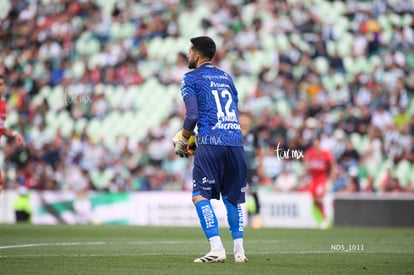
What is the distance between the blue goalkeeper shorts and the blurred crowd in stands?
12.0 metres

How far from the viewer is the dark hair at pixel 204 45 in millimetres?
9875

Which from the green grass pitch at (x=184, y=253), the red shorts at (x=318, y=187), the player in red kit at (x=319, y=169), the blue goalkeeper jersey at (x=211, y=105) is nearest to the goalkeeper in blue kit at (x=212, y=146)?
the blue goalkeeper jersey at (x=211, y=105)

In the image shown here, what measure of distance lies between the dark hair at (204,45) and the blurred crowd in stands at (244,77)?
1209cm

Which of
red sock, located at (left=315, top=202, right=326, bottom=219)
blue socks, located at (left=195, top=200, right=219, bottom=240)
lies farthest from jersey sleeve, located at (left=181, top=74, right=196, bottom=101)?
red sock, located at (left=315, top=202, right=326, bottom=219)

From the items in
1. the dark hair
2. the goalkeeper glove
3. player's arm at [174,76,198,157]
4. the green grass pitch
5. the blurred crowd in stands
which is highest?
the blurred crowd in stands

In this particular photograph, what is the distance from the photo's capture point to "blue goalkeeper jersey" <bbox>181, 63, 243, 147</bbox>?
976cm

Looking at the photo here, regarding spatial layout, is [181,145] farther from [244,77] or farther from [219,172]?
[244,77]

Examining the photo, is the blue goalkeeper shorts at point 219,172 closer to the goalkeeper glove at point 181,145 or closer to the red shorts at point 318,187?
the goalkeeper glove at point 181,145

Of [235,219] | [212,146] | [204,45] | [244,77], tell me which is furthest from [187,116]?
[244,77]

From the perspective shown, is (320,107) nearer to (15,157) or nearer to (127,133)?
(127,133)

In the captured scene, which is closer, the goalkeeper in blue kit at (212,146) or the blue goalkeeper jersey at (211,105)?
the goalkeeper in blue kit at (212,146)

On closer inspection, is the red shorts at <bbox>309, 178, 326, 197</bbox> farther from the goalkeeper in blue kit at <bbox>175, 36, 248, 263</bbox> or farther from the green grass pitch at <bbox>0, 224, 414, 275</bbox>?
the goalkeeper in blue kit at <bbox>175, 36, 248, 263</bbox>

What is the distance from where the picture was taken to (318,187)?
71.7 feet

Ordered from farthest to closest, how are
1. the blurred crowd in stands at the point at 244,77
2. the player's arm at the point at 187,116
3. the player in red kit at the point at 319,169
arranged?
the blurred crowd in stands at the point at 244,77
the player in red kit at the point at 319,169
the player's arm at the point at 187,116
